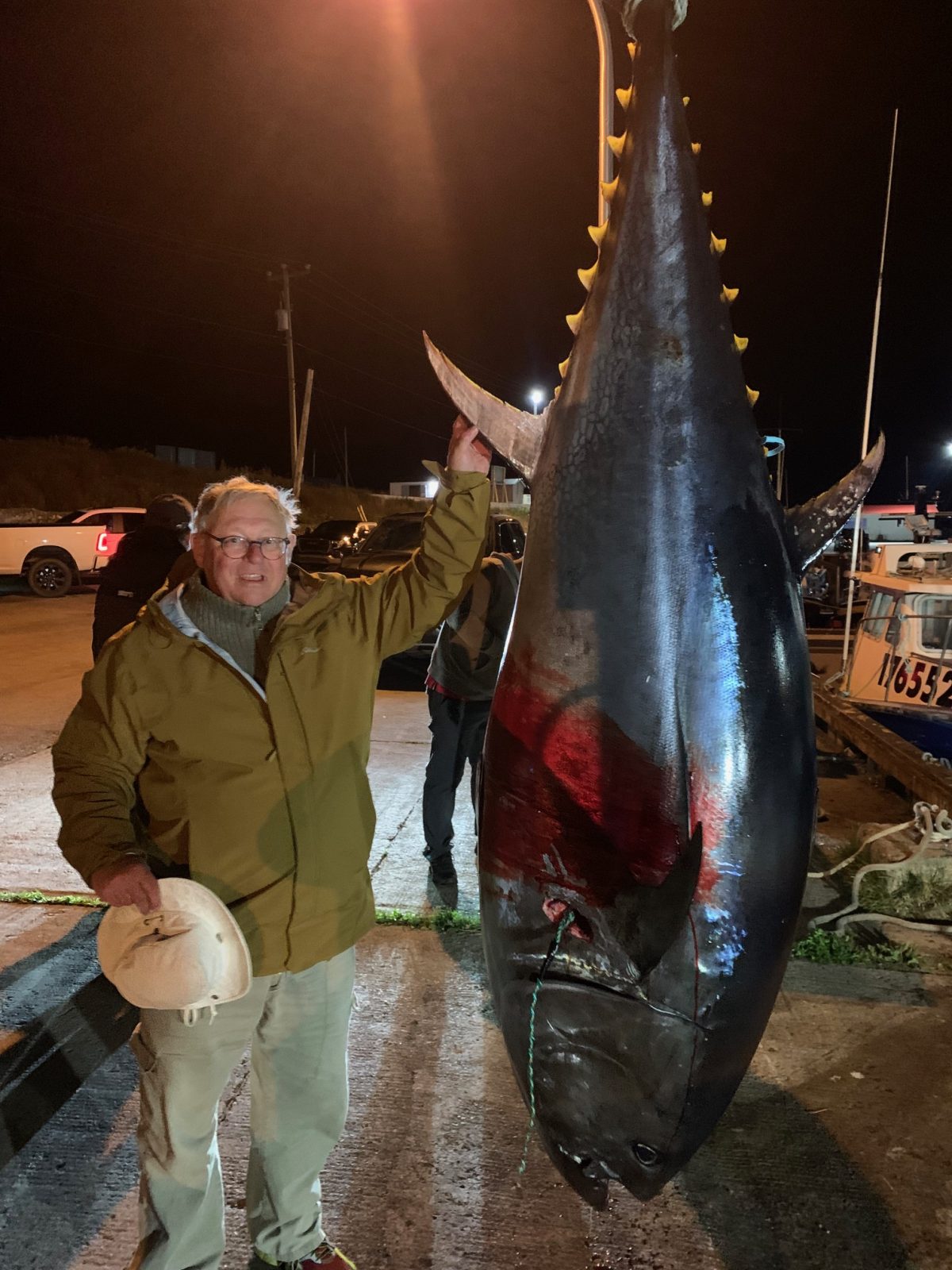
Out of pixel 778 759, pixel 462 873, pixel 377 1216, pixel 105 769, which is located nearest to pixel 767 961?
pixel 778 759

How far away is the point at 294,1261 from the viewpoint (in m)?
1.75

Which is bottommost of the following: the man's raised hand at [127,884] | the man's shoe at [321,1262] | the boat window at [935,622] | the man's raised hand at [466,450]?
the man's shoe at [321,1262]

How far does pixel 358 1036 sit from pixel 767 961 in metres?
1.59

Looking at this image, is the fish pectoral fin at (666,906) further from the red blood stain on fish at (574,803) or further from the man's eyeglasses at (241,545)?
the man's eyeglasses at (241,545)

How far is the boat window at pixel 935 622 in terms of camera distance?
243 inches

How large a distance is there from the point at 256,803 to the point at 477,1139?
1.21m

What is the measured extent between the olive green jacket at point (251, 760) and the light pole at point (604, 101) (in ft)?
2.12

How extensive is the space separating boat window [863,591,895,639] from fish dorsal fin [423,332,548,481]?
5.87 meters

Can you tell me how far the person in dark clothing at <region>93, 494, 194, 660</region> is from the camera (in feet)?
11.5

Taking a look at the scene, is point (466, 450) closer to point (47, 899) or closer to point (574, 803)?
point (574, 803)

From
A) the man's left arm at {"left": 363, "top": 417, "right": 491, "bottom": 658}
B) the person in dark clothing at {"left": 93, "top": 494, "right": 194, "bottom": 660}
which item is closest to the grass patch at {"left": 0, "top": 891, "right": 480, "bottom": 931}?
the person in dark clothing at {"left": 93, "top": 494, "right": 194, "bottom": 660}

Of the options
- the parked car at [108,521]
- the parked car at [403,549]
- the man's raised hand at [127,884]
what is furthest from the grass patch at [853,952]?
the parked car at [108,521]

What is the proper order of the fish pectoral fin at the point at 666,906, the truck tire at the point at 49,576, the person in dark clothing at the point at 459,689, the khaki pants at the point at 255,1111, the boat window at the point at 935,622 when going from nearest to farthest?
the fish pectoral fin at the point at 666,906, the khaki pants at the point at 255,1111, the person in dark clothing at the point at 459,689, the boat window at the point at 935,622, the truck tire at the point at 49,576

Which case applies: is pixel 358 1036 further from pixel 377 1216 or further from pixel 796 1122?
pixel 796 1122
